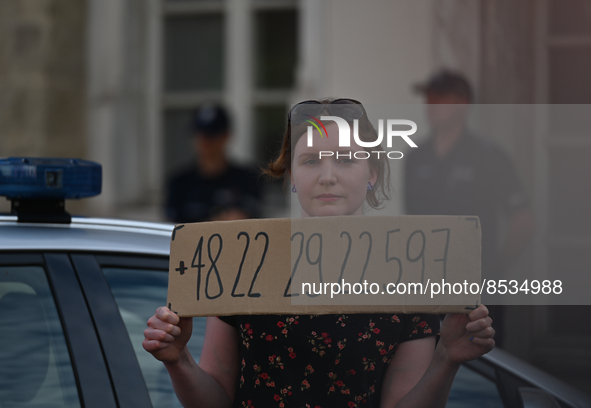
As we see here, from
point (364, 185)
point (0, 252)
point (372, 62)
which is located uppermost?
point (372, 62)

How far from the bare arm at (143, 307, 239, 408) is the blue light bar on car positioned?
23.6 inches

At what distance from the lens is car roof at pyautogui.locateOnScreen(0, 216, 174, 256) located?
173 cm

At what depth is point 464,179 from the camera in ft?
12.2

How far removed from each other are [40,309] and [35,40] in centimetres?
440

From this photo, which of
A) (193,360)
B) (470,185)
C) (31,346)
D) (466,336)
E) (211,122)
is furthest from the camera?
(211,122)

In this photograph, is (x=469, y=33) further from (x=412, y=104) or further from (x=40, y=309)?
(x=40, y=309)

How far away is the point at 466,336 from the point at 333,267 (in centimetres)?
27

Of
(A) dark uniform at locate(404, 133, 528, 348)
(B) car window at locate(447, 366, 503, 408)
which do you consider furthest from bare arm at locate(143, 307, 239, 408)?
(A) dark uniform at locate(404, 133, 528, 348)

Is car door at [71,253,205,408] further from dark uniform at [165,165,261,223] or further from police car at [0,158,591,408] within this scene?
dark uniform at [165,165,261,223]

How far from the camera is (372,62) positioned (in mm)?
4672

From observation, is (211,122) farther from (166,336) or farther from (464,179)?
(166,336)

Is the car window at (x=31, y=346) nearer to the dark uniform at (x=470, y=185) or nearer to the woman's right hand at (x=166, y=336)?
the woman's right hand at (x=166, y=336)

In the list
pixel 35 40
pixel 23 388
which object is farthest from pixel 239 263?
pixel 35 40

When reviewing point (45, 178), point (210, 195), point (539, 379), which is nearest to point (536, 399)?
point (539, 379)
